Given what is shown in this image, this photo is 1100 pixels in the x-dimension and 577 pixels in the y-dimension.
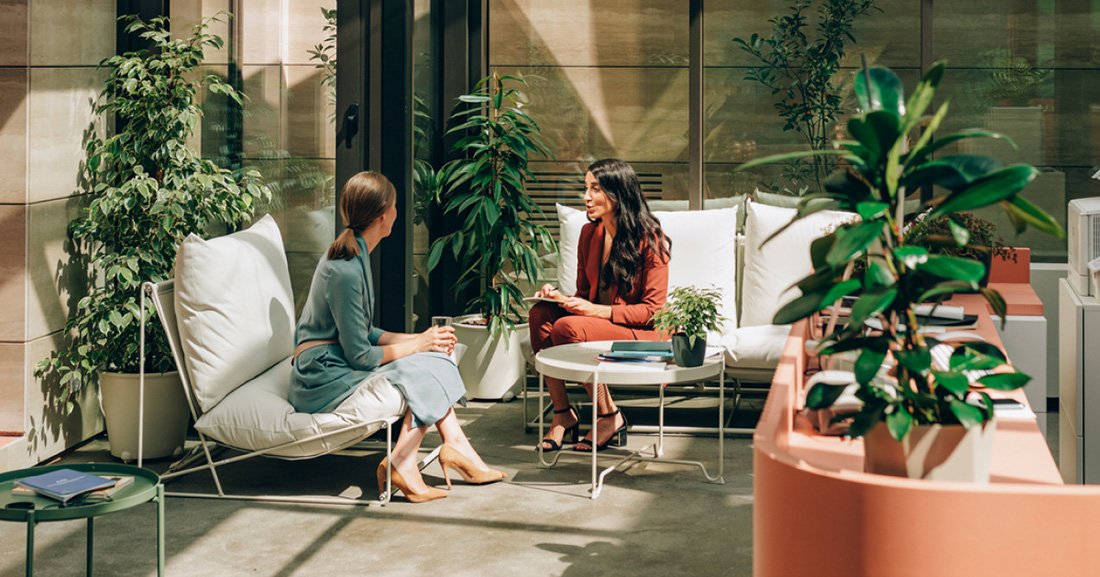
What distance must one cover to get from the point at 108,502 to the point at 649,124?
186 inches

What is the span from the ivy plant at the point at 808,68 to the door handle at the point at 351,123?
2542mm

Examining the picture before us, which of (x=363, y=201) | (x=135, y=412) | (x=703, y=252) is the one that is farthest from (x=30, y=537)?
(x=703, y=252)

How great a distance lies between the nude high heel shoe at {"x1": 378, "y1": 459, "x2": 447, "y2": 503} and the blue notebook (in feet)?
5.54

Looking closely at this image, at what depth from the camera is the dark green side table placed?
3.18 meters

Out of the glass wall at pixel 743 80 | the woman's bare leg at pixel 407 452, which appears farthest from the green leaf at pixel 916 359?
the glass wall at pixel 743 80

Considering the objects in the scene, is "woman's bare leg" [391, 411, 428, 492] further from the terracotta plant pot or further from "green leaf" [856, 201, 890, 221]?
"green leaf" [856, 201, 890, 221]

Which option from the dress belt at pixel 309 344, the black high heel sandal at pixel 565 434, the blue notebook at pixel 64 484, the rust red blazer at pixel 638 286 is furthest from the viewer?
the rust red blazer at pixel 638 286

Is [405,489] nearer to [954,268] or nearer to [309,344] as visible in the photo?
[309,344]

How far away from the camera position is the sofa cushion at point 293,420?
4.92 m

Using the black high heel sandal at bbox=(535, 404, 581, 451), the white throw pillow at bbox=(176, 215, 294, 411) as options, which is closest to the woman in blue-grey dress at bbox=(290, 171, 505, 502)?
the white throw pillow at bbox=(176, 215, 294, 411)

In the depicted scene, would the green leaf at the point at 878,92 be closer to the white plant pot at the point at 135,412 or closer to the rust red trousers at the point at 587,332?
the rust red trousers at the point at 587,332

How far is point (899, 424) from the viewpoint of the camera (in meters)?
2.14

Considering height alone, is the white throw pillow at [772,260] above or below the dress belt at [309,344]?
above

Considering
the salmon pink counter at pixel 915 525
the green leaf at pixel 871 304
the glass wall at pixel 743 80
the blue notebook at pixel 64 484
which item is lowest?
the blue notebook at pixel 64 484
